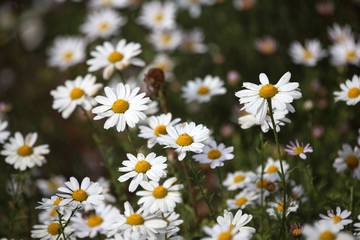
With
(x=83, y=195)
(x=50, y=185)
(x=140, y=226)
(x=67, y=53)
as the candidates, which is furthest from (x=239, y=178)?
(x=67, y=53)

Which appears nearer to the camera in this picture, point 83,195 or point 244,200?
point 83,195

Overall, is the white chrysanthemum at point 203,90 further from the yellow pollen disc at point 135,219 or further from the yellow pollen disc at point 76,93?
the yellow pollen disc at point 135,219

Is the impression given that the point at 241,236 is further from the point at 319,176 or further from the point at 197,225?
the point at 319,176

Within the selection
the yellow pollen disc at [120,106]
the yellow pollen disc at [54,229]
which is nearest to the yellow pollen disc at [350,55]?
the yellow pollen disc at [120,106]

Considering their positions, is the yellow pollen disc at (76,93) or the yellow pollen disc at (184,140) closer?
the yellow pollen disc at (184,140)

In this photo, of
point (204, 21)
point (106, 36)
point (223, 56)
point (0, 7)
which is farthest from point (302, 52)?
point (0, 7)

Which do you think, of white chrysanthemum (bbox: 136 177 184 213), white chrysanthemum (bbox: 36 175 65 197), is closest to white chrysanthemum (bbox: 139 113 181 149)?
white chrysanthemum (bbox: 136 177 184 213)

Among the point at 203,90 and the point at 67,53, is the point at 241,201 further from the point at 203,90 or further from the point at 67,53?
the point at 67,53
